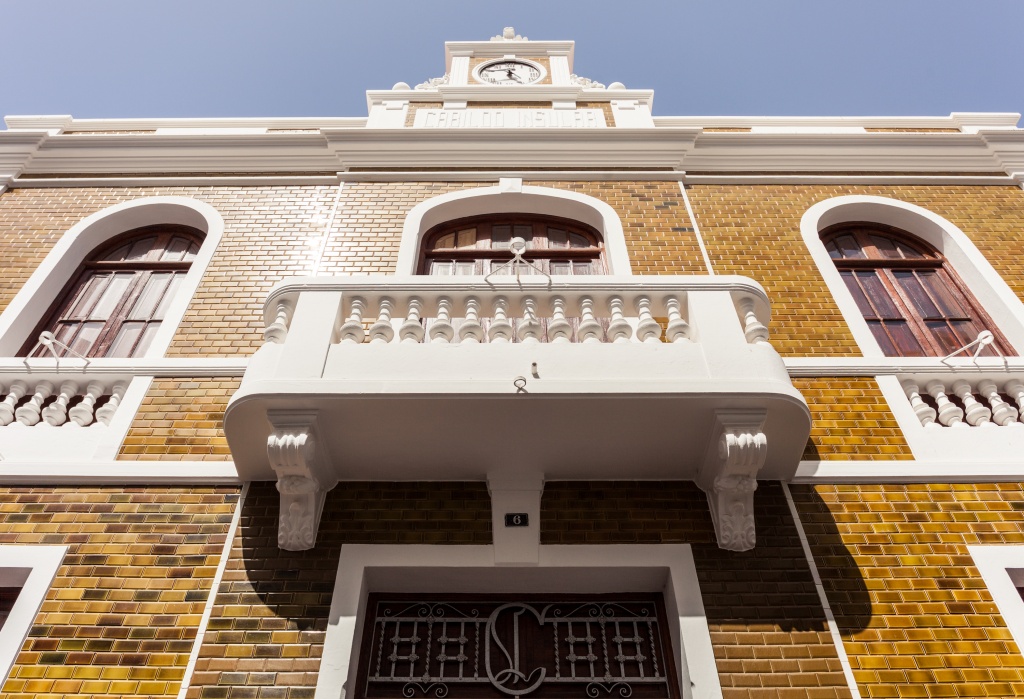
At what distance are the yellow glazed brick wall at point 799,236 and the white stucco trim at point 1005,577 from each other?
79.4 inches

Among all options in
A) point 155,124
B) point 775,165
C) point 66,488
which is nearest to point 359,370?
point 66,488

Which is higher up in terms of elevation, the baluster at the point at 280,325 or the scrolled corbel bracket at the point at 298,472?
the baluster at the point at 280,325

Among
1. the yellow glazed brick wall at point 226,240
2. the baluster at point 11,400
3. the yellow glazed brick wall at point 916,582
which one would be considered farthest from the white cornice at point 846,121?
the baluster at point 11,400

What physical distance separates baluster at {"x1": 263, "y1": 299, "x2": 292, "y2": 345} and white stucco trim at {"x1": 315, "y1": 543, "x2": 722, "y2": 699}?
5.12 ft

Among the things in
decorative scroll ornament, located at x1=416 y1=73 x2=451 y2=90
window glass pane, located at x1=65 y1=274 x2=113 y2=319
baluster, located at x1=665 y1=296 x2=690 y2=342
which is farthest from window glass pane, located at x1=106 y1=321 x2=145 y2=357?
decorative scroll ornament, located at x1=416 y1=73 x2=451 y2=90

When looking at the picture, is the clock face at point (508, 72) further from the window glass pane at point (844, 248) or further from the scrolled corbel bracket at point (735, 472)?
the scrolled corbel bracket at point (735, 472)

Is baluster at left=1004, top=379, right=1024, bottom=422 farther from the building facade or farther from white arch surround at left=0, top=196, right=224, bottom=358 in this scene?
white arch surround at left=0, top=196, right=224, bottom=358

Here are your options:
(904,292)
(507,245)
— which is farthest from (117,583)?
(904,292)

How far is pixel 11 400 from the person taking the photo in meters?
6.09

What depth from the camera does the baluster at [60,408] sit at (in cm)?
600

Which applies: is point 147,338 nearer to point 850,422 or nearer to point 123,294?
point 123,294

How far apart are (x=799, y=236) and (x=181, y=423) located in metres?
6.14

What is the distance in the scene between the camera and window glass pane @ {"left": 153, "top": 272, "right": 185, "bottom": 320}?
25.3 ft

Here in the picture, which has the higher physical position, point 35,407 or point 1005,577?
point 35,407
